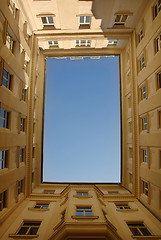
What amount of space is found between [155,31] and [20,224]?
64.2 feet

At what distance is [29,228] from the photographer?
12164mm

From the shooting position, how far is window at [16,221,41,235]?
11.9 m

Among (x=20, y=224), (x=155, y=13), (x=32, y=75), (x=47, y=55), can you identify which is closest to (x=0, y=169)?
(x=20, y=224)

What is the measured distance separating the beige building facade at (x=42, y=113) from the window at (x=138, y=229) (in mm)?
67

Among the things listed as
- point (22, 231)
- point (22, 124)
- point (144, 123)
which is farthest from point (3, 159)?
point (144, 123)

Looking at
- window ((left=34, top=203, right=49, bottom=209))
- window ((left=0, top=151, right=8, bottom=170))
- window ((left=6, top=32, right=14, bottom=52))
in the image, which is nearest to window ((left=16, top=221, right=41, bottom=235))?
window ((left=34, top=203, right=49, bottom=209))

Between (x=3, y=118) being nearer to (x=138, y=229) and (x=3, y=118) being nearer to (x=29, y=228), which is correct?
(x=29, y=228)

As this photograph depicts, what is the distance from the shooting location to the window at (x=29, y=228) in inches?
468

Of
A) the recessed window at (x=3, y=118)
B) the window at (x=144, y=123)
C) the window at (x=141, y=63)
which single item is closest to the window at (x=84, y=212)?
the recessed window at (x=3, y=118)

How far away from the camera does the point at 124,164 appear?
812 inches

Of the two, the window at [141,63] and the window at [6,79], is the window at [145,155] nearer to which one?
the window at [141,63]

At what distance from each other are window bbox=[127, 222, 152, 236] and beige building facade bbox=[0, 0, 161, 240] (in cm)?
7

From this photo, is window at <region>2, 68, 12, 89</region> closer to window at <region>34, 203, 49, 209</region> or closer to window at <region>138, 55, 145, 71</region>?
window at <region>34, 203, 49, 209</region>

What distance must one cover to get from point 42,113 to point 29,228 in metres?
13.5
